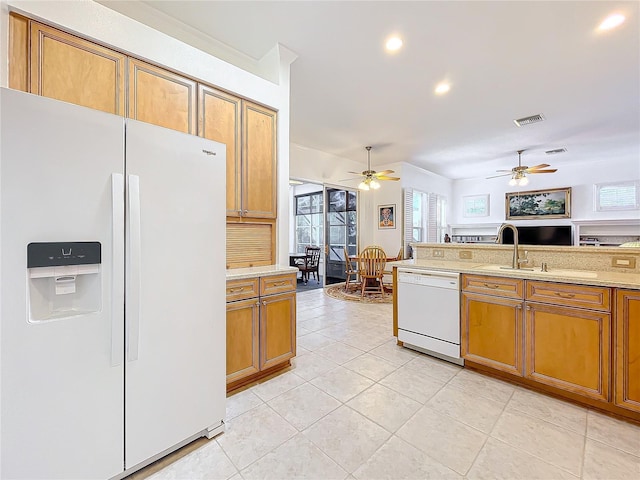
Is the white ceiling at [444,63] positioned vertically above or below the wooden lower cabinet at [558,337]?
above

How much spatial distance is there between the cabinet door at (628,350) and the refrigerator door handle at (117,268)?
297cm

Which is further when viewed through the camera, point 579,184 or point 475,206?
point 475,206

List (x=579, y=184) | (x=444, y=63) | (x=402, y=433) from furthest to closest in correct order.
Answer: (x=579, y=184) → (x=444, y=63) → (x=402, y=433)

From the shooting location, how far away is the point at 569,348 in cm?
202

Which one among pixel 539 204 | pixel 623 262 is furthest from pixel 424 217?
pixel 623 262

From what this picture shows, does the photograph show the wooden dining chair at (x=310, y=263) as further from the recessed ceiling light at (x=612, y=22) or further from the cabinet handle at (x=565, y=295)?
the recessed ceiling light at (x=612, y=22)

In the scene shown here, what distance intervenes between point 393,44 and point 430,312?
2.64 meters

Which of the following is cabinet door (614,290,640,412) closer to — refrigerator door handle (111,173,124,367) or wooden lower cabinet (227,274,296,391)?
wooden lower cabinet (227,274,296,391)

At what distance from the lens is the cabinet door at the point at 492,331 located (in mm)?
2250

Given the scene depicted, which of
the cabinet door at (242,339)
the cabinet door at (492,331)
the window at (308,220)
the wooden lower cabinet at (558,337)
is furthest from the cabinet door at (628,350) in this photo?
the window at (308,220)

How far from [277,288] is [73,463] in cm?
150

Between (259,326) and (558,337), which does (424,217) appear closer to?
(558,337)

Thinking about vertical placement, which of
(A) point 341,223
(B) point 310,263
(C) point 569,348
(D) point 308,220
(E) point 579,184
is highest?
(E) point 579,184

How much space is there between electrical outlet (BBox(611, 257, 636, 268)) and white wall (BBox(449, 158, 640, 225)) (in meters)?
5.98
